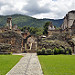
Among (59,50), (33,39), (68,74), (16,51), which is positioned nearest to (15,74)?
(68,74)

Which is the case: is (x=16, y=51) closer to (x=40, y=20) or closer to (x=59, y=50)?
(x=59, y=50)

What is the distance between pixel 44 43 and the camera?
93.2ft

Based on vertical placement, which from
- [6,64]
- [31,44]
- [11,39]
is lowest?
[6,64]

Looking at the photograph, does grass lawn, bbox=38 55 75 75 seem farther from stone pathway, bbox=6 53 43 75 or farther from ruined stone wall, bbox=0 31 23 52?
ruined stone wall, bbox=0 31 23 52

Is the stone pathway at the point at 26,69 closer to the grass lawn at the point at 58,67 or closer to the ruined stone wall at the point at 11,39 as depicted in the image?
the grass lawn at the point at 58,67

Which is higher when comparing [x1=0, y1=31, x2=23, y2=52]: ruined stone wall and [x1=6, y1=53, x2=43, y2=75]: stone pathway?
[x1=0, y1=31, x2=23, y2=52]: ruined stone wall

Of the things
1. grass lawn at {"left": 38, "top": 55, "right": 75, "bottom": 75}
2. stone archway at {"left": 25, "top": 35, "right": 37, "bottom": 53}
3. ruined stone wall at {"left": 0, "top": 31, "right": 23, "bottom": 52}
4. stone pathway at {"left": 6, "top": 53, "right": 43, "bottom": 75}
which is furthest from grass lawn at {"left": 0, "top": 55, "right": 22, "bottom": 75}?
ruined stone wall at {"left": 0, "top": 31, "right": 23, "bottom": 52}

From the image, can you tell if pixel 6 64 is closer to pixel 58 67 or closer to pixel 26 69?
pixel 26 69

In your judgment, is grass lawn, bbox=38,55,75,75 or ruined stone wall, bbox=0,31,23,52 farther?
ruined stone wall, bbox=0,31,23,52

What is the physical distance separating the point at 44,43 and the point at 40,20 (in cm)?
9736

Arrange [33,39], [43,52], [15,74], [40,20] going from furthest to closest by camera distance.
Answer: [40,20], [33,39], [43,52], [15,74]

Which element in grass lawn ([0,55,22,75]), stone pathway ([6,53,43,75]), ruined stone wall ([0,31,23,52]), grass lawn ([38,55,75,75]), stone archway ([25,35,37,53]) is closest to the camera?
stone pathway ([6,53,43,75])

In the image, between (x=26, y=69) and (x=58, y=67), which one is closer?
(x=26, y=69)

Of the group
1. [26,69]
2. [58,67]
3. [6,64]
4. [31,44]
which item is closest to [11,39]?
[31,44]
